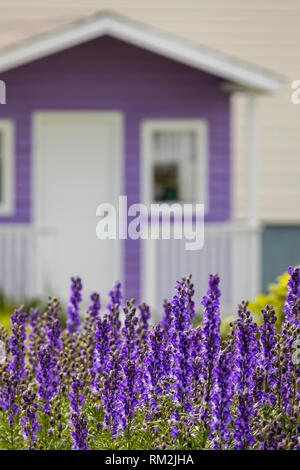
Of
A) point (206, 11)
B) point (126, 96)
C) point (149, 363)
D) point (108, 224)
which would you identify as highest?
point (206, 11)

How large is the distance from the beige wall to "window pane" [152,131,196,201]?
2.40 meters

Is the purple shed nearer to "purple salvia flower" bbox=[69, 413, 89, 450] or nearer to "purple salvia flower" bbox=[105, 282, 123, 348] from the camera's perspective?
"purple salvia flower" bbox=[105, 282, 123, 348]

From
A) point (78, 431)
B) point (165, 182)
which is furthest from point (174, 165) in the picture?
point (78, 431)

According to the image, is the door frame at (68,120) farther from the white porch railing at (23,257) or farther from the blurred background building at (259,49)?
the blurred background building at (259,49)

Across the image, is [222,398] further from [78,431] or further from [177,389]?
[78,431]

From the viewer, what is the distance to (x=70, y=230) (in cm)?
1086

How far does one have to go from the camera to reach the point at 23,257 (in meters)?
10.3

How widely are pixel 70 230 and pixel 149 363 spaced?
24.5 ft

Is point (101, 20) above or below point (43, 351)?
above

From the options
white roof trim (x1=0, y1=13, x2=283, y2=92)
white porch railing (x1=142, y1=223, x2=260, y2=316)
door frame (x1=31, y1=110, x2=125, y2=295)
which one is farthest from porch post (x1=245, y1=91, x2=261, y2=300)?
door frame (x1=31, y1=110, x2=125, y2=295)

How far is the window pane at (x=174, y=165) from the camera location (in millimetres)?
11375

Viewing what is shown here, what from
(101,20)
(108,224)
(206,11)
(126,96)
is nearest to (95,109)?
(126,96)
